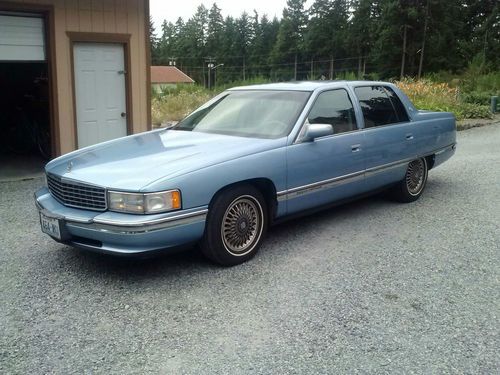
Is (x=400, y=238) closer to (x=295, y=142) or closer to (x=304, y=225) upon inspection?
(x=304, y=225)

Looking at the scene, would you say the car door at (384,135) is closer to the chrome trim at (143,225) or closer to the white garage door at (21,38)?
the chrome trim at (143,225)

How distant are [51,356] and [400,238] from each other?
362 centimetres

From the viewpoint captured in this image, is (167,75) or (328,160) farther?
(167,75)

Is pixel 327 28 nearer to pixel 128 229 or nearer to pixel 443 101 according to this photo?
pixel 443 101

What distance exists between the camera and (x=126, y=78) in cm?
969

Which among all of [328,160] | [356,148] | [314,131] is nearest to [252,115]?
[314,131]

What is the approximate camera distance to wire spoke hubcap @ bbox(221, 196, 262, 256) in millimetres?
4562

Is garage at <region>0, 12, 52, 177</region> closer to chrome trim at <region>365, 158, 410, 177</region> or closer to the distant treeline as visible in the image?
chrome trim at <region>365, 158, 410, 177</region>

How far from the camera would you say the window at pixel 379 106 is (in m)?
6.12

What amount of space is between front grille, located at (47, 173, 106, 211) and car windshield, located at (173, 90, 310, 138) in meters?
1.63

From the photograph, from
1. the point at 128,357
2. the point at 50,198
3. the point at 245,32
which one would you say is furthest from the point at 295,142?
the point at 245,32

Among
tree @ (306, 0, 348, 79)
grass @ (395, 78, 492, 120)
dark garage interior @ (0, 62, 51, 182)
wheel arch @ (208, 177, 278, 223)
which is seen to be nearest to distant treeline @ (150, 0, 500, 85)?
tree @ (306, 0, 348, 79)

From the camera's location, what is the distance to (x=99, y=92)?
30.9 ft

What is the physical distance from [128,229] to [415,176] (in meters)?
4.31
